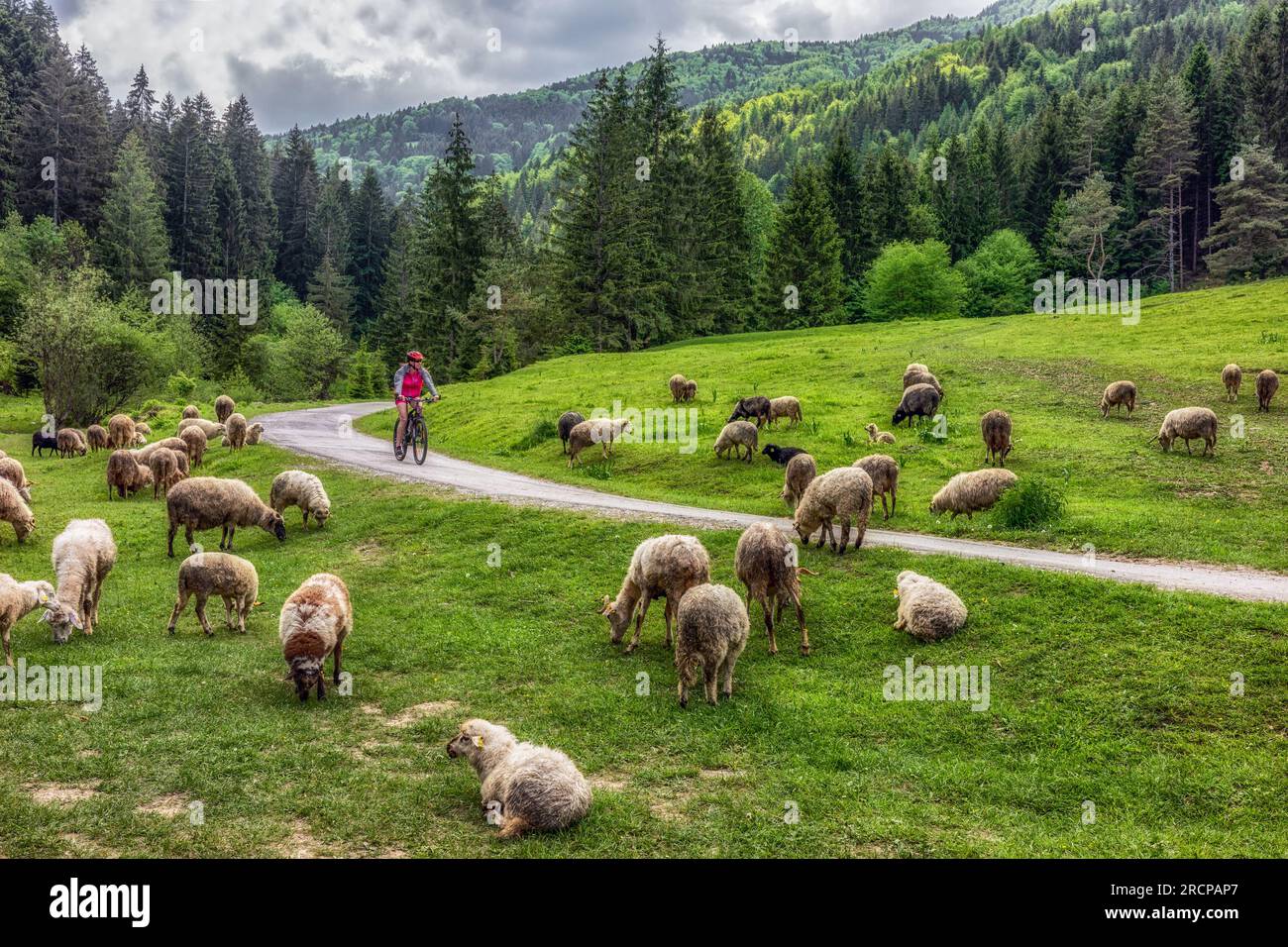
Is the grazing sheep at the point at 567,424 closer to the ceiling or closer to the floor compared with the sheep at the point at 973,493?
closer to the ceiling

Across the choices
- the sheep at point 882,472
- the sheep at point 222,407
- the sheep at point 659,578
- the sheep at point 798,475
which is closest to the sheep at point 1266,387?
the sheep at point 882,472

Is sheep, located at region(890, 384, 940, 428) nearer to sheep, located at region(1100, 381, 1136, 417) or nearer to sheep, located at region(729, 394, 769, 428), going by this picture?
sheep, located at region(729, 394, 769, 428)

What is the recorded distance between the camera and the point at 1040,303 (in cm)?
8525

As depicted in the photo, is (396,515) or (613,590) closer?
(613,590)

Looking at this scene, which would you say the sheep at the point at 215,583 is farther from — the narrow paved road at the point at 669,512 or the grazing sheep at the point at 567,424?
the grazing sheep at the point at 567,424

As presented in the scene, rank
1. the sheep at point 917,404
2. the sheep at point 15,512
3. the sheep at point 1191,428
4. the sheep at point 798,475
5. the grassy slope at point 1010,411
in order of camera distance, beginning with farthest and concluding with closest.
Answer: the sheep at point 917,404 → the sheep at point 1191,428 → the sheep at point 798,475 → the grassy slope at point 1010,411 → the sheep at point 15,512

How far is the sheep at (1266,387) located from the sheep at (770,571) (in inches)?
1132

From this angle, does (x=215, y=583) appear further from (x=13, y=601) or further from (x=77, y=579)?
(x=13, y=601)

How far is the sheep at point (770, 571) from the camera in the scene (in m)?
13.8

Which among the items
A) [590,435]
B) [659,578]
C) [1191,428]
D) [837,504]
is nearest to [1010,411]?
[1191,428]

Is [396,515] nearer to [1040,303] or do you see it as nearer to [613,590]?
[613,590]

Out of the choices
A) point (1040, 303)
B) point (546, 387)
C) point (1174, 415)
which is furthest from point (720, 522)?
point (1040, 303)

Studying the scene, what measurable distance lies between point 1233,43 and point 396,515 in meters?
141

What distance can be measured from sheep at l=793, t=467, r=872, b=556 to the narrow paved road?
1.12 meters
